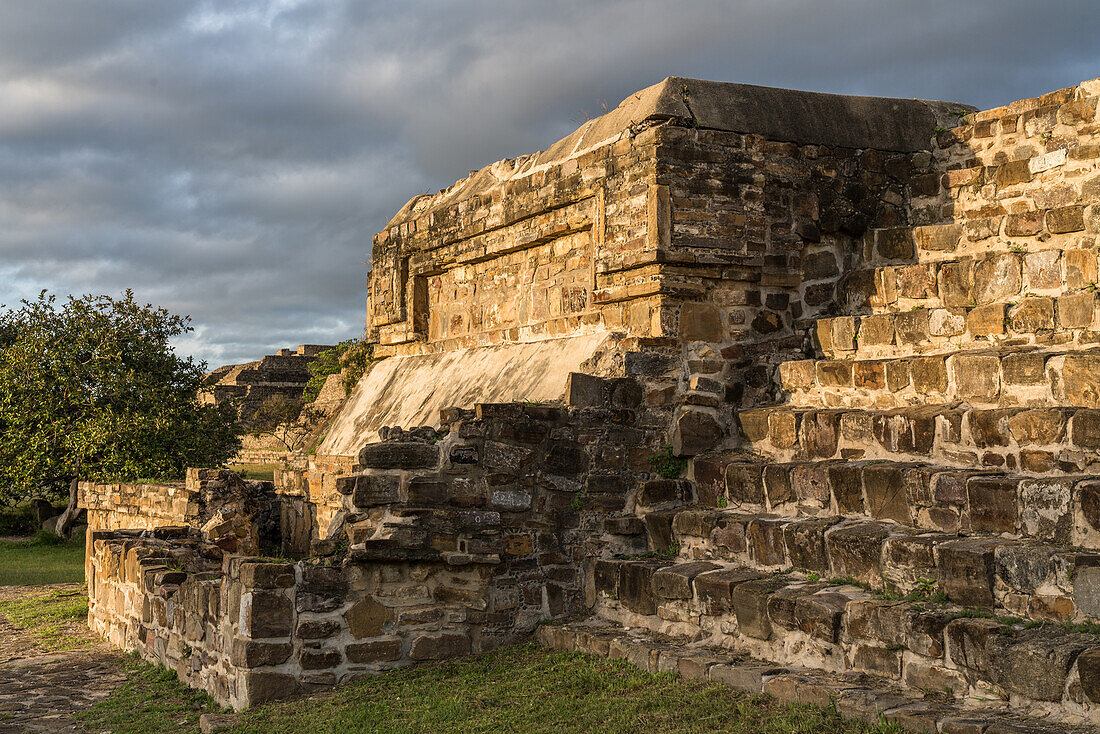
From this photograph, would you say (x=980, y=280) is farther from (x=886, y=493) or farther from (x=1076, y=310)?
(x=886, y=493)

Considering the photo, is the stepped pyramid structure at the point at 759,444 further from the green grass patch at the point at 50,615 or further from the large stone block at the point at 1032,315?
the green grass patch at the point at 50,615

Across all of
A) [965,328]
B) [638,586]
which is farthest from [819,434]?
[638,586]

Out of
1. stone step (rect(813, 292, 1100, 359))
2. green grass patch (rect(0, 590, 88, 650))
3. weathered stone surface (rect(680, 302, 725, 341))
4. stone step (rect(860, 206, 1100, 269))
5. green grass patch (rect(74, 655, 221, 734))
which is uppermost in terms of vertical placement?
stone step (rect(860, 206, 1100, 269))

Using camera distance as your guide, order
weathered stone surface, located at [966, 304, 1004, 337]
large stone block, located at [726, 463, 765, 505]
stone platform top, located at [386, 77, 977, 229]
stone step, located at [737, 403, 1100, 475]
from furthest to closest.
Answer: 1. stone platform top, located at [386, 77, 977, 229]
2. large stone block, located at [726, 463, 765, 505]
3. weathered stone surface, located at [966, 304, 1004, 337]
4. stone step, located at [737, 403, 1100, 475]

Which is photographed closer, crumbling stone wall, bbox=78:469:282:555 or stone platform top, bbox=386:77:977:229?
stone platform top, bbox=386:77:977:229

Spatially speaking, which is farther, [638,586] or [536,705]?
[638,586]

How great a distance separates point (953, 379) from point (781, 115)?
2607mm

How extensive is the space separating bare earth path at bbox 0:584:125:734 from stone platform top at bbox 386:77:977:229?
521 centimetres

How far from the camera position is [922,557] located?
4547mm

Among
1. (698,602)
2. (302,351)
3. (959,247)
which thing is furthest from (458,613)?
(302,351)

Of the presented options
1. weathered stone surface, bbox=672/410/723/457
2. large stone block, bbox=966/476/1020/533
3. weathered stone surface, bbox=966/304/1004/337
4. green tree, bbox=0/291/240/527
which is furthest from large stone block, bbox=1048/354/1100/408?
green tree, bbox=0/291/240/527

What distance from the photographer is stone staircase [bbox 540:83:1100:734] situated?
13.3ft

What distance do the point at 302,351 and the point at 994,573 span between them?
29.9m

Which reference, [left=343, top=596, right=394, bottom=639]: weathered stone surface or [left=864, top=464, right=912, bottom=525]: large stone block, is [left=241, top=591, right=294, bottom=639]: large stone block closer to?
[left=343, top=596, right=394, bottom=639]: weathered stone surface
